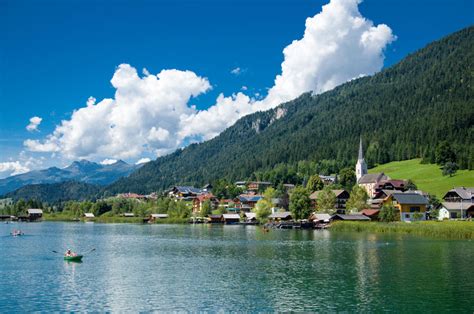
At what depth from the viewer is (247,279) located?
165 feet

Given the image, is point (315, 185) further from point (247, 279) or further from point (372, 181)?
point (247, 279)

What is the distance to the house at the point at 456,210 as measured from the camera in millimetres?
129500

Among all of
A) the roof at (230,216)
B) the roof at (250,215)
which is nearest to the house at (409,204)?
the roof at (250,215)

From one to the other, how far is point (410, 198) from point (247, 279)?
101309 mm

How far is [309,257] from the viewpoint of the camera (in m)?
68.2

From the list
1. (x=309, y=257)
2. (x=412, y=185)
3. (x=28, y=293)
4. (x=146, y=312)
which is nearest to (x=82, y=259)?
(x=28, y=293)

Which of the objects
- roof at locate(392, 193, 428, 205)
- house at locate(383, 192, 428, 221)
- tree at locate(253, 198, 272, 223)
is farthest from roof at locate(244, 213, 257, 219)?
roof at locate(392, 193, 428, 205)

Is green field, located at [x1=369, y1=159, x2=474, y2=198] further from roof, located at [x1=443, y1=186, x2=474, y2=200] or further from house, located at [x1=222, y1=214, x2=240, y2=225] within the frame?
house, located at [x1=222, y1=214, x2=240, y2=225]

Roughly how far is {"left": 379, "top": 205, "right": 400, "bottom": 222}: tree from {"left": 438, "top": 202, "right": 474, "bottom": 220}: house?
12.8 meters

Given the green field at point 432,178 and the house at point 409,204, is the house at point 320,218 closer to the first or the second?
the house at point 409,204

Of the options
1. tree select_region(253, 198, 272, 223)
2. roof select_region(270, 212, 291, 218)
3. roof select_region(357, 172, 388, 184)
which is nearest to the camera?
roof select_region(270, 212, 291, 218)

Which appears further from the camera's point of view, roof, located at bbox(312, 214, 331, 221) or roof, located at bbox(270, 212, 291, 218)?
roof, located at bbox(270, 212, 291, 218)

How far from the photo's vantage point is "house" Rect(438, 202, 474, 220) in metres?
130

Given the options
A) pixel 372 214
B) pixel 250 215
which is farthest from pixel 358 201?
pixel 250 215
